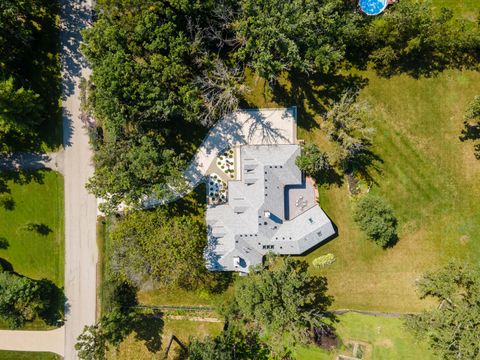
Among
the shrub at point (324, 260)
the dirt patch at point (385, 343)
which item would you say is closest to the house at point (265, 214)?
the shrub at point (324, 260)

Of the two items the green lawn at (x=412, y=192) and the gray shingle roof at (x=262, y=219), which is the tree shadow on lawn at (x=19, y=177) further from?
the green lawn at (x=412, y=192)

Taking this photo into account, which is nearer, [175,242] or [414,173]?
[175,242]

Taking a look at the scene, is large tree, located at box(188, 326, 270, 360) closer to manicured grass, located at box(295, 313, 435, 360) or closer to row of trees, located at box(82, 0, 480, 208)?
manicured grass, located at box(295, 313, 435, 360)

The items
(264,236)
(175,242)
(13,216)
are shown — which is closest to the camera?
(175,242)

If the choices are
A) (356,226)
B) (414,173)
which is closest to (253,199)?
(356,226)

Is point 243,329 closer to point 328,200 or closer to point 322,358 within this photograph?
point 322,358

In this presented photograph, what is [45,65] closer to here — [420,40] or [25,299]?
[25,299]
